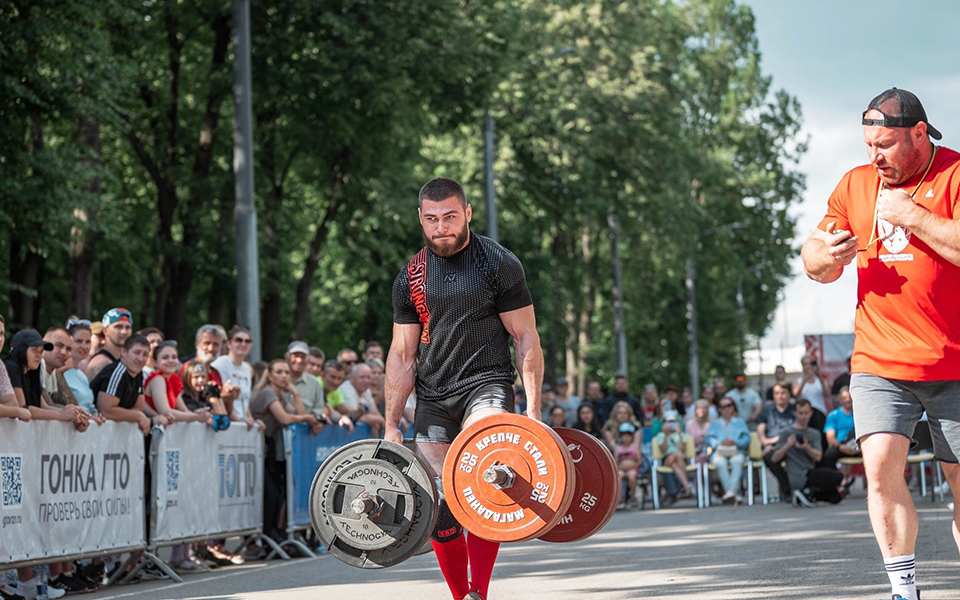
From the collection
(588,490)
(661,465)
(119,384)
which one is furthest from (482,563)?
(661,465)

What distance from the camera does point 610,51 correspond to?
1350 inches

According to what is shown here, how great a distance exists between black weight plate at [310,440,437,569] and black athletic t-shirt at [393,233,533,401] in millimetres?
492

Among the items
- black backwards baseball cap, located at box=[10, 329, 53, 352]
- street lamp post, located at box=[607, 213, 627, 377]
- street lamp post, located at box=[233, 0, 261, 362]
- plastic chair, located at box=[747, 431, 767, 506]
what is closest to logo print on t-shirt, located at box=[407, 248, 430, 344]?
black backwards baseball cap, located at box=[10, 329, 53, 352]

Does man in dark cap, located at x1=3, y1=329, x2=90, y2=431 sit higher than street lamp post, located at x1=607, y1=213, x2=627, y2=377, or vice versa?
street lamp post, located at x1=607, y1=213, x2=627, y2=377

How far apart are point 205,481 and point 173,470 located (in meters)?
0.55

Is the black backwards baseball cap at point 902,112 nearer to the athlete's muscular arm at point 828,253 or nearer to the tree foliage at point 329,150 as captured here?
the athlete's muscular arm at point 828,253

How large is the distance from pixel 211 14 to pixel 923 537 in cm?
1835

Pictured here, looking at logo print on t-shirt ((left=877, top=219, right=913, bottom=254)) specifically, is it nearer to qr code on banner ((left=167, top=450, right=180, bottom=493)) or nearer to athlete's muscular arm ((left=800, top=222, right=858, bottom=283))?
athlete's muscular arm ((left=800, top=222, right=858, bottom=283))

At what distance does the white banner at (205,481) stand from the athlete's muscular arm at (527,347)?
211 inches

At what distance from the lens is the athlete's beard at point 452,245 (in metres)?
6.23

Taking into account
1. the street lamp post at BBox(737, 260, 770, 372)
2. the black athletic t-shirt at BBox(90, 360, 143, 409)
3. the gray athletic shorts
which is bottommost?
the gray athletic shorts

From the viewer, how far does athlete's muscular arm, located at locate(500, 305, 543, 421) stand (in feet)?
20.3

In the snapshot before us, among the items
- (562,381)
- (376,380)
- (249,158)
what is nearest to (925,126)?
(376,380)

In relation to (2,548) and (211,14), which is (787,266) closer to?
(211,14)
